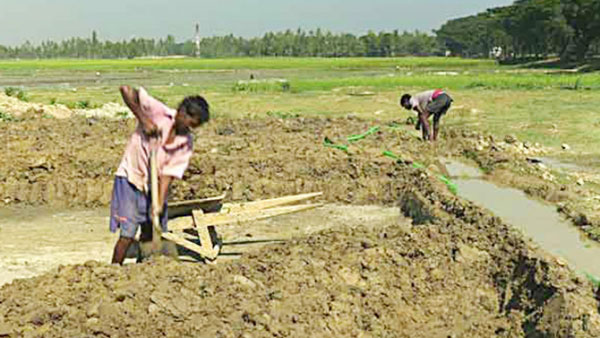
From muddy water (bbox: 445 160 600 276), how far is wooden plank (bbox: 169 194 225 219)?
126 inches

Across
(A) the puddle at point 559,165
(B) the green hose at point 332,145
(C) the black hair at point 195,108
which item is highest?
(C) the black hair at point 195,108

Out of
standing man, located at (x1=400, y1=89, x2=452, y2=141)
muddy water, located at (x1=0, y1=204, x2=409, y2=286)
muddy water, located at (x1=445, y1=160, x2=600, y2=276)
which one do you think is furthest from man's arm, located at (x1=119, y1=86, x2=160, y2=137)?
standing man, located at (x1=400, y1=89, x2=452, y2=141)

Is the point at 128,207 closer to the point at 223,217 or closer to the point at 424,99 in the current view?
the point at 223,217

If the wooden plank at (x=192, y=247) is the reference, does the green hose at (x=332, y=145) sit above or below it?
above

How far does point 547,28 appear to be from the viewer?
55.9 m

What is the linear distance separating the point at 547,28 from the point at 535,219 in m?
52.2

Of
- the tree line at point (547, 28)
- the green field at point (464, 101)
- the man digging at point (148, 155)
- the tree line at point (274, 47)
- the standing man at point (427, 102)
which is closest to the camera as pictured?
the man digging at point (148, 155)

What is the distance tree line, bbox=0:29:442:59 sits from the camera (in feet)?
423

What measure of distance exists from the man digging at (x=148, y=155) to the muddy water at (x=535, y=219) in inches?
144

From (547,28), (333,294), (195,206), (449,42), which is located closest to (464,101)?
(195,206)

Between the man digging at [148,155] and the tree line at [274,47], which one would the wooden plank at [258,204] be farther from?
the tree line at [274,47]

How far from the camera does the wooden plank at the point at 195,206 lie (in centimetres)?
581

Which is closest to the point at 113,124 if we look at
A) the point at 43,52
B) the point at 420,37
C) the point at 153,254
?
the point at 153,254

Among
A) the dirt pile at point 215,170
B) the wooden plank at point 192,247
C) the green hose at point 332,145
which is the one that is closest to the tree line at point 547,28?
the green hose at point 332,145
